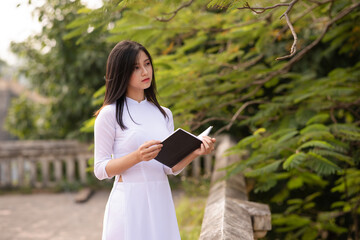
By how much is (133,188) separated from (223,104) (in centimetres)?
190

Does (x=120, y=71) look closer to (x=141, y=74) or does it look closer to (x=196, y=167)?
(x=141, y=74)

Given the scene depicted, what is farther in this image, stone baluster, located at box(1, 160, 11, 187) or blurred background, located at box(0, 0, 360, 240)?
stone baluster, located at box(1, 160, 11, 187)

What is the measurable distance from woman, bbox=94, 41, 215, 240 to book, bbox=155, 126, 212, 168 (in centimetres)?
5

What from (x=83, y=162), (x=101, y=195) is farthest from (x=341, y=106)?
(x=83, y=162)

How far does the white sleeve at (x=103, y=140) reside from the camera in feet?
6.23

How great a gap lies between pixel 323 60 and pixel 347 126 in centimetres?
352

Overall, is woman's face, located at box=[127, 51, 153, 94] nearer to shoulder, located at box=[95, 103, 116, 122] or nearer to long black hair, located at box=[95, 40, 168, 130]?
long black hair, located at box=[95, 40, 168, 130]

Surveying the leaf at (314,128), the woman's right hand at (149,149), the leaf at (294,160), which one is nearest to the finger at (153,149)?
the woman's right hand at (149,149)

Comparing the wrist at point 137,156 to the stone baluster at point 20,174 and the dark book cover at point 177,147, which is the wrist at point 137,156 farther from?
the stone baluster at point 20,174

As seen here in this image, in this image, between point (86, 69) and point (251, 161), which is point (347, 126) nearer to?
point (251, 161)

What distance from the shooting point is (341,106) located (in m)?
→ 3.32

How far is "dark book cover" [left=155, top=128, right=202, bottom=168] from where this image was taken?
1.79m

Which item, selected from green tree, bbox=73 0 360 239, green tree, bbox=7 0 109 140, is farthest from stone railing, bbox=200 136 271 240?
green tree, bbox=7 0 109 140

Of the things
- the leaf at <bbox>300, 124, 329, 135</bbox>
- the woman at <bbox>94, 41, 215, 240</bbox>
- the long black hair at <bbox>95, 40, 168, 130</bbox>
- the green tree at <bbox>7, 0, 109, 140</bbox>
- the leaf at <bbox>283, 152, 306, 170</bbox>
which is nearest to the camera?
the woman at <bbox>94, 41, 215, 240</bbox>
